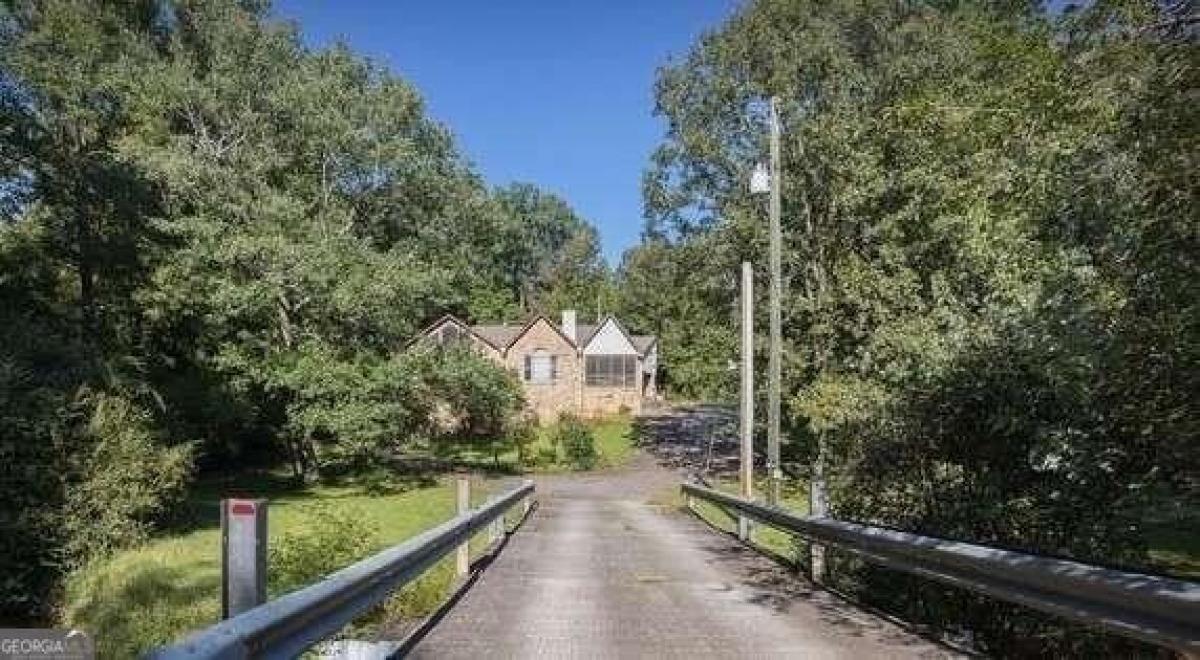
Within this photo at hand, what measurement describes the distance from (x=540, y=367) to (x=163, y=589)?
54121mm

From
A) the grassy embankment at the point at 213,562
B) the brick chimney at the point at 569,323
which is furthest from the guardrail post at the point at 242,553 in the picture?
the brick chimney at the point at 569,323

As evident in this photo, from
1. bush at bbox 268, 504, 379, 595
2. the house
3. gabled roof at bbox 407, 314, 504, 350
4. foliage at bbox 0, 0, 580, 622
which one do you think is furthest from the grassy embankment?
the house

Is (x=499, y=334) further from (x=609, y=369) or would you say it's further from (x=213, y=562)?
(x=213, y=562)

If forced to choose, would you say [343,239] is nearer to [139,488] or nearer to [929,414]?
[139,488]

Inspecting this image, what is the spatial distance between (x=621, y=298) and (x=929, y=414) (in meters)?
104

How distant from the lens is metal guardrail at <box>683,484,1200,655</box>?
488cm

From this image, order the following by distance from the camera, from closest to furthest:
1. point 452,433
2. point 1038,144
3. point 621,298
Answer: point 1038,144, point 452,433, point 621,298

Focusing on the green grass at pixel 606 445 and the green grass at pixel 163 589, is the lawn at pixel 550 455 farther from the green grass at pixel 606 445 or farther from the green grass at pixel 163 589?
the green grass at pixel 163 589

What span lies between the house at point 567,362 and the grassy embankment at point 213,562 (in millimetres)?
30142

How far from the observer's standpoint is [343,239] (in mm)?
40219

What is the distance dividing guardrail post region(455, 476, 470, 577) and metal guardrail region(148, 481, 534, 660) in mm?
2558

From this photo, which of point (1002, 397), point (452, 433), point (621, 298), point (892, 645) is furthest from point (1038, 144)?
point (621, 298)

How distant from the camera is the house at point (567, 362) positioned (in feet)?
242

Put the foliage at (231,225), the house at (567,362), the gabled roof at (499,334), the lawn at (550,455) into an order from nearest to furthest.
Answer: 1. the foliage at (231,225)
2. the lawn at (550,455)
3. the house at (567,362)
4. the gabled roof at (499,334)
